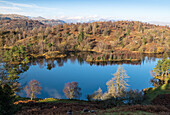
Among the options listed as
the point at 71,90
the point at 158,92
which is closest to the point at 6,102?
the point at 71,90

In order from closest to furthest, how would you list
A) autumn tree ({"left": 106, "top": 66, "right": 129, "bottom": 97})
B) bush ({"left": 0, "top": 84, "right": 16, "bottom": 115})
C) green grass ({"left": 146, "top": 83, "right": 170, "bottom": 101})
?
bush ({"left": 0, "top": 84, "right": 16, "bottom": 115}) < autumn tree ({"left": 106, "top": 66, "right": 129, "bottom": 97}) < green grass ({"left": 146, "top": 83, "right": 170, "bottom": 101})

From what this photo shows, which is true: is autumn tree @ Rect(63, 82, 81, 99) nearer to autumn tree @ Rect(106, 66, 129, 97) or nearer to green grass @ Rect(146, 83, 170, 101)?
autumn tree @ Rect(106, 66, 129, 97)

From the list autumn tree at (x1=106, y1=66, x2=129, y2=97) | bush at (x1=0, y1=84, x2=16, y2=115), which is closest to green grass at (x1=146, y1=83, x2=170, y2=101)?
autumn tree at (x1=106, y1=66, x2=129, y2=97)

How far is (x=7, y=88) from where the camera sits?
21.5 meters

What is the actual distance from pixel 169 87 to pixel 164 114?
44109 mm

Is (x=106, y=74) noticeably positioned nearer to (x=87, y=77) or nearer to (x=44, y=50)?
(x=87, y=77)

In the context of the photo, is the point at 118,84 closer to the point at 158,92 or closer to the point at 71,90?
the point at 158,92

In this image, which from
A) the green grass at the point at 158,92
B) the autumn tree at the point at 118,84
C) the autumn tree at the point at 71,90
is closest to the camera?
the autumn tree at the point at 118,84

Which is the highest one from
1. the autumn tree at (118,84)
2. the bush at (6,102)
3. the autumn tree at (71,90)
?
the bush at (6,102)

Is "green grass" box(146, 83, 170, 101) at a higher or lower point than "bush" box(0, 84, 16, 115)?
lower

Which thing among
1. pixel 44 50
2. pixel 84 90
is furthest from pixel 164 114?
pixel 44 50

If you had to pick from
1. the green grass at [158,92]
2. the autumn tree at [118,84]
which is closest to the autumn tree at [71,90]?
the autumn tree at [118,84]

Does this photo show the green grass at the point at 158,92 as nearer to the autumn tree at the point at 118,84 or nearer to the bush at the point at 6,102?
the autumn tree at the point at 118,84

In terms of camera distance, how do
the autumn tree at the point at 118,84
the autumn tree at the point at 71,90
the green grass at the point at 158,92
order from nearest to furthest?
the autumn tree at the point at 118,84 → the green grass at the point at 158,92 → the autumn tree at the point at 71,90
